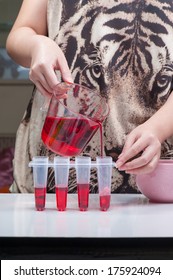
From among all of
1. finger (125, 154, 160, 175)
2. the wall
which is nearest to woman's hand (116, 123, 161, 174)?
finger (125, 154, 160, 175)

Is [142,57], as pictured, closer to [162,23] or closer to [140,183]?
[162,23]

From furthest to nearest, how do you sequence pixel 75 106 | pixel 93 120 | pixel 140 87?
1. pixel 140 87
2. pixel 75 106
3. pixel 93 120

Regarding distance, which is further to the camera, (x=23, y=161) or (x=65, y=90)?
(x=23, y=161)

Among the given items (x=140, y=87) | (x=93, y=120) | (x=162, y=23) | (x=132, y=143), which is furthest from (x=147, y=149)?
(x=162, y=23)

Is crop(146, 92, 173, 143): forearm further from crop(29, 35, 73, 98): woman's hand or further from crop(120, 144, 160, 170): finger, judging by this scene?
crop(29, 35, 73, 98): woman's hand

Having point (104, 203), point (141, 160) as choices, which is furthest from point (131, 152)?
point (104, 203)

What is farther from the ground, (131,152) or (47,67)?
(47,67)

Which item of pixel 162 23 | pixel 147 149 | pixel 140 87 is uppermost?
pixel 162 23

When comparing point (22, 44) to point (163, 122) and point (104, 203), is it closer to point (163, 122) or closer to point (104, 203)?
point (163, 122)

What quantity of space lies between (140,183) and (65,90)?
27cm

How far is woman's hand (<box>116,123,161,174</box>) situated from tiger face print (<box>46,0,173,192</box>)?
0.26 metres

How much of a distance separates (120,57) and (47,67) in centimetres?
34

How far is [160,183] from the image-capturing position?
4.08ft
